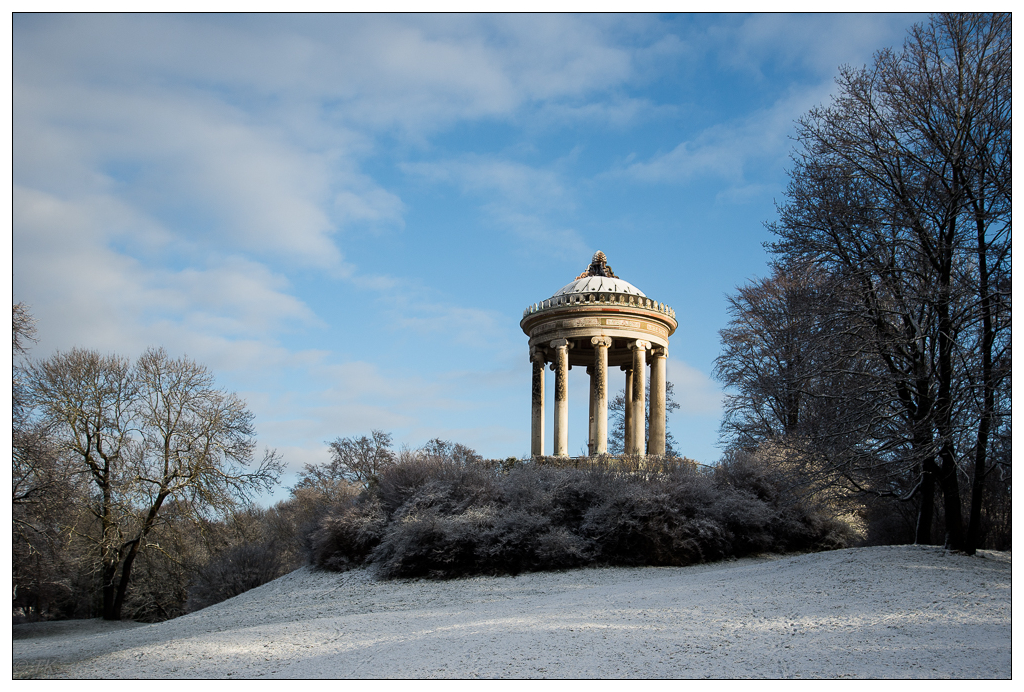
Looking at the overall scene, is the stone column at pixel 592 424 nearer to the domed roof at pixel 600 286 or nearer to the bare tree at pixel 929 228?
the domed roof at pixel 600 286

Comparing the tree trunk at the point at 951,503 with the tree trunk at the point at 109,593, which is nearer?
the tree trunk at the point at 951,503

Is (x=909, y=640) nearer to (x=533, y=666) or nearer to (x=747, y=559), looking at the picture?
(x=533, y=666)

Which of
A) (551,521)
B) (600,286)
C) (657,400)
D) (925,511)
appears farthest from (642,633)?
(600,286)

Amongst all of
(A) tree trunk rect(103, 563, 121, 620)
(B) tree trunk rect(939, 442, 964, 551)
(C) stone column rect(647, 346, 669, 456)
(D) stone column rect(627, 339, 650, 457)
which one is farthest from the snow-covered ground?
(C) stone column rect(647, 346, 669, 456)

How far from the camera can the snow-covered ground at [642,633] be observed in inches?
325

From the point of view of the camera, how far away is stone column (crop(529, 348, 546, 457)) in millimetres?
28548

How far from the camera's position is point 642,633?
9570 mm

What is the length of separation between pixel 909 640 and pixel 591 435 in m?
19.3

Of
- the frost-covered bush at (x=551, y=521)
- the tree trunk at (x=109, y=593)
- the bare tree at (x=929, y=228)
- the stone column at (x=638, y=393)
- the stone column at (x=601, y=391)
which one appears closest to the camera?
the bare tree at (x=929, y=228)

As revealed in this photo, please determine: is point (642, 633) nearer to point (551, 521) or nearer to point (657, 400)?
point (551, 521)

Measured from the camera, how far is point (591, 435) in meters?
28.1

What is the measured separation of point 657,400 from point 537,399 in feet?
15.3

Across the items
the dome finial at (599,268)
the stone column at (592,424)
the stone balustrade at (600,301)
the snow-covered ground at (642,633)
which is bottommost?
the snow-covered ground at (642,633)

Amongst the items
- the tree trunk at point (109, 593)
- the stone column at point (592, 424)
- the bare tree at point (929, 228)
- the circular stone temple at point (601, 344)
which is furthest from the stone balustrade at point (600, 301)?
the tree trunk at point (109, 593)
